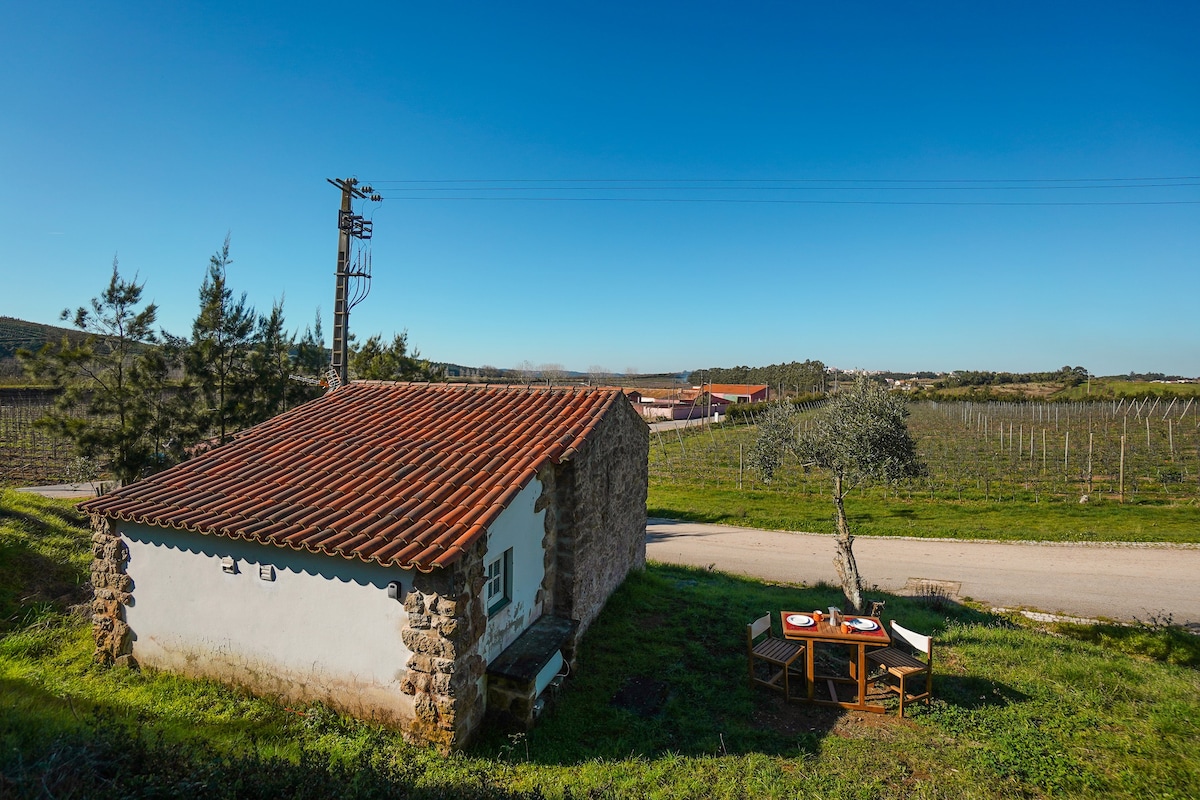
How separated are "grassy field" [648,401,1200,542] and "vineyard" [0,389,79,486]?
23381 millimetres

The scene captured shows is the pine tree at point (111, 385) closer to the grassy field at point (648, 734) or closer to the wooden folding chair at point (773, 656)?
the grassy field at point (648, 734)

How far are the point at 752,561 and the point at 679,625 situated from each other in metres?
7.20

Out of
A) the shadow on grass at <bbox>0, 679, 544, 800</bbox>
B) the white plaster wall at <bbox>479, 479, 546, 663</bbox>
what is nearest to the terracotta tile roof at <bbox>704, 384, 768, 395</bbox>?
the white plaster wall at <bbox>479, 479, 546, 663</bbox>

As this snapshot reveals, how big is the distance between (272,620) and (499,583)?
2711mm

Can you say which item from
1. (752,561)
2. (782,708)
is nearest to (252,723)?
(782,708)

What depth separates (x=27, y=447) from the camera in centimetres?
3322

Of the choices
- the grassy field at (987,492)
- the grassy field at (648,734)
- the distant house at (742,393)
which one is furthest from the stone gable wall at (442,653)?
the distant house at (742,393)

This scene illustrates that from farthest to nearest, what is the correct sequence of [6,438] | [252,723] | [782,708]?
[6,438], [782,708], [252,723]

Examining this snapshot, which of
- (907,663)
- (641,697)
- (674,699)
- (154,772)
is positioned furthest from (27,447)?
(907,663)

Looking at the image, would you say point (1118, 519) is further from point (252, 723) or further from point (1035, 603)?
point (252, 723)

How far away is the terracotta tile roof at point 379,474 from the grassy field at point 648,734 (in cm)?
201

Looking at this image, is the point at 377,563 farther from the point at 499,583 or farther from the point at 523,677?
the point at 523,677

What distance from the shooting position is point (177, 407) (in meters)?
15.2

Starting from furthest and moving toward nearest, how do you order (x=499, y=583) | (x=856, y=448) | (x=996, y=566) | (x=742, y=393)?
(x=742, y=393)
(x=996, y=566)
(x=856, y=448)
(x=499, y=583)
